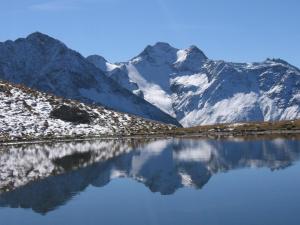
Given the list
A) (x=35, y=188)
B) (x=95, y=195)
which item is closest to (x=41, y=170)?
(x=35, y=188)

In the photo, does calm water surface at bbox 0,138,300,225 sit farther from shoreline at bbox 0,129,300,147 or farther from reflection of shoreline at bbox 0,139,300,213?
shoreline at bbox 0,129,300,147

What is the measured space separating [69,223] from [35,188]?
939 inches

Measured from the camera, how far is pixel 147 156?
10956 cm

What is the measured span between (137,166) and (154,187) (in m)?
25.6

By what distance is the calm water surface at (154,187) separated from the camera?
160ft

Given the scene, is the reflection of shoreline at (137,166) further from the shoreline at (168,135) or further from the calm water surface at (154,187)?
the shoreline at (168,135)

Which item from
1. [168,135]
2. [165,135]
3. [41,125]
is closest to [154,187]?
[41,125]

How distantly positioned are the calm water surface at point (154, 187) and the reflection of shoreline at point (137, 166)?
0.42ft

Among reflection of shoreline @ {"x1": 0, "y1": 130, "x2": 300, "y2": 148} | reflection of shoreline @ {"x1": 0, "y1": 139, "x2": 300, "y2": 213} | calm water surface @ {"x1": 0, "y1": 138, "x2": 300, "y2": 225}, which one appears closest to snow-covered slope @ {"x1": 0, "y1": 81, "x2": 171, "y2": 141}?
reflection of shoreline @ {"x1": 0, "y1": 130, "x2": 300, "y2": 148}

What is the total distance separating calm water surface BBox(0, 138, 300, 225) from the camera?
4872 cm

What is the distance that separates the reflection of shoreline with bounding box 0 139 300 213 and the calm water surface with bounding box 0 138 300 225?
0.13 metres

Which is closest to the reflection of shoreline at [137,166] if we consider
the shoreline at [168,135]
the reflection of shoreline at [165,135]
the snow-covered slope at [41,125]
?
the reflection of shoreline at [165,135]

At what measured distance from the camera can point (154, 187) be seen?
67.9 m

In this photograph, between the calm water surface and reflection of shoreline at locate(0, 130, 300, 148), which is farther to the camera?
reflection of shoreline at locate(0, 130, 300, 148)
